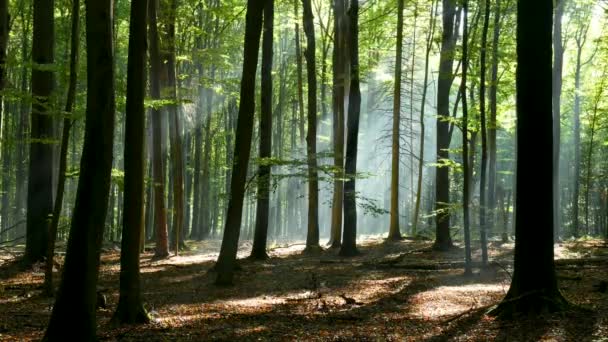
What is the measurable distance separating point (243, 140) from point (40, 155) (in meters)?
6.29

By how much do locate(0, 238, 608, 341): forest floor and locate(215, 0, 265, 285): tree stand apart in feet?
2.26

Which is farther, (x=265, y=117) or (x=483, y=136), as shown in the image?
(x=265, y=117)

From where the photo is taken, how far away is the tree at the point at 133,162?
773cm

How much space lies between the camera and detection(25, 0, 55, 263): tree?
46.3 ft

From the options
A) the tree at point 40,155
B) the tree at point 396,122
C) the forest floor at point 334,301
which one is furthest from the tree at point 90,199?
the tree at point 396,122

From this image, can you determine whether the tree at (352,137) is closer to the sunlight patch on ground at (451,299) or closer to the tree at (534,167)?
the sunlight patch on ground at (451,299)

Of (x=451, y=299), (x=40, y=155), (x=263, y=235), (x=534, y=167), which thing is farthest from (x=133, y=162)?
(x=263, y=235)

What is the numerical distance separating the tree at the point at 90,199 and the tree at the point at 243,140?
18.2 feet

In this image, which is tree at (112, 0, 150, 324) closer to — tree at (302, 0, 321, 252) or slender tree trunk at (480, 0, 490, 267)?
slender tree trunk at (480, 0, 490, 267)

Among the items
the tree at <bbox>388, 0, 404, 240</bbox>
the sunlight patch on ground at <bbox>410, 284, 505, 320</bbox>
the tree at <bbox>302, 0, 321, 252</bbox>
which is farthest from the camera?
the tree at <bbox>388, 0, 404, 240</bbox>

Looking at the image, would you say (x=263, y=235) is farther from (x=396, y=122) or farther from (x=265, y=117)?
(x=396, y=122)

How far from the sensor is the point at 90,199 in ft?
20.2

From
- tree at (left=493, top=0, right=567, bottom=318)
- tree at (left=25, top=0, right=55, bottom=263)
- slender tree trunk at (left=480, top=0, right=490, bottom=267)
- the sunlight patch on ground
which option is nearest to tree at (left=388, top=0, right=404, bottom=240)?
slender tree trunk at (left=480, top=0, right=490, bottom=267)

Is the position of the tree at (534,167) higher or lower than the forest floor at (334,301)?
higher
